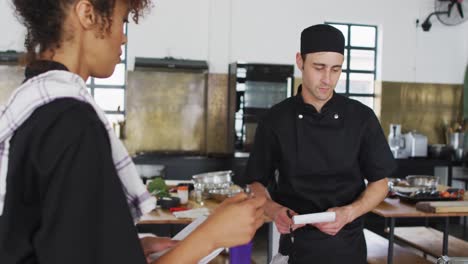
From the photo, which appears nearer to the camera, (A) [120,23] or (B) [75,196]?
(B) [75,196]

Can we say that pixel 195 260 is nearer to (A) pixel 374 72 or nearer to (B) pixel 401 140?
(B) pixel 401 140

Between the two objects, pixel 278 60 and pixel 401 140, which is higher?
pixel 278 60

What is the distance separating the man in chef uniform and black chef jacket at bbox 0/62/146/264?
140 cm

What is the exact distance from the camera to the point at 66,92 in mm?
791

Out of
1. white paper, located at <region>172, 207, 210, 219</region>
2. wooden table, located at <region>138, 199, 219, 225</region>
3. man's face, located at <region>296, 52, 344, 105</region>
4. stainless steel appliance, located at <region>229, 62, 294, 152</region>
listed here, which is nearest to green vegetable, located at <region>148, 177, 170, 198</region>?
wooden table, located at <region>138, 199, 219, 225</region>

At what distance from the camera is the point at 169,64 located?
6496mm

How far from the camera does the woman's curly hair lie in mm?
861

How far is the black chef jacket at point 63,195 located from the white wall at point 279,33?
242 inches

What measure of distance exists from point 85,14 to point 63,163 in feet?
0.93

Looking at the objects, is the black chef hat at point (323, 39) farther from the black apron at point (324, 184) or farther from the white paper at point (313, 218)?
the white paper at point (313, 218)

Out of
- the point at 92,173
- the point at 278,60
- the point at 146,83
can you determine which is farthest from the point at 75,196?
the point at 278,60

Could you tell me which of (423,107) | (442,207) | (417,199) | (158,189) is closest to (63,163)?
(158,189)

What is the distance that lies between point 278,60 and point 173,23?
164cm

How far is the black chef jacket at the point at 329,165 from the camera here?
217 centimetres
